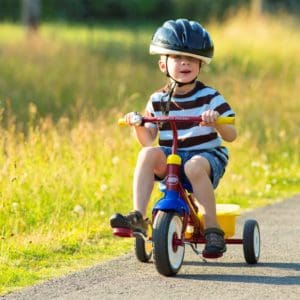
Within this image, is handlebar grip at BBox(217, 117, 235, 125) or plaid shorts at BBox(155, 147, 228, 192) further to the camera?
plaid shorts at BBox(155, 147, 228, 192)

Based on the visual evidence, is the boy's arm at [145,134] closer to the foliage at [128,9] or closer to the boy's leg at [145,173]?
the boy's leg at [145,173]

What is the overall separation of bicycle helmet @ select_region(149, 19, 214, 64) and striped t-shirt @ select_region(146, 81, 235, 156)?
0.22m

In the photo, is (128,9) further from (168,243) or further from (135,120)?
(168,243)

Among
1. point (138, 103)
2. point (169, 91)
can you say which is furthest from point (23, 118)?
point (169, 91)

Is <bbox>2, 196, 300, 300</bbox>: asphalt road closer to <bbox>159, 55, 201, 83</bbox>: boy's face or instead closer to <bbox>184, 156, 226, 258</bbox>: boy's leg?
<bbox>184, 156, 226, 258</bbox>: boy's leg

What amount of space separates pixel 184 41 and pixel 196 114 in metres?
0.44

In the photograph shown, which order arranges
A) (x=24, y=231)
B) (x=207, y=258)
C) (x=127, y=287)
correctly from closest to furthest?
(x=127, y=287) < (x=207, y=258) < (x=24, y=231)

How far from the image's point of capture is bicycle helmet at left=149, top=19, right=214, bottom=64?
717cm

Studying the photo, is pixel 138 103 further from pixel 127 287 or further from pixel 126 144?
pixel 127 287

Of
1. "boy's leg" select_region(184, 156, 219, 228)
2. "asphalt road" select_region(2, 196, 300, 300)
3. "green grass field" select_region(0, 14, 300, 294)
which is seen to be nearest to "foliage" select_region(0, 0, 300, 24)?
"green grass field" select_region(0, 14, 300, 294)

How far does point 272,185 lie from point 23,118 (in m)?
3.83

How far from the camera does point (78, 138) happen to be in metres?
10.1

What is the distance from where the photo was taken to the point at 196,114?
7188 mm

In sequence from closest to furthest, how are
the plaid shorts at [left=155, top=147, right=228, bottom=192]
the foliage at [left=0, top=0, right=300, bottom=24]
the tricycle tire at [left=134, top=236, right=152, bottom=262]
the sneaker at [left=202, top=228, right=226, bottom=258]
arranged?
the sneaker at [left=202, top=228, right=226, bottom=258] < the plaid shorts at [left=155, top=147, right=228, bottom=192] < the tricycle tire at [left=134, top=236, right=152, bottom=262] < the foliage at [left=0, top=0, right=300, bottom=24]
